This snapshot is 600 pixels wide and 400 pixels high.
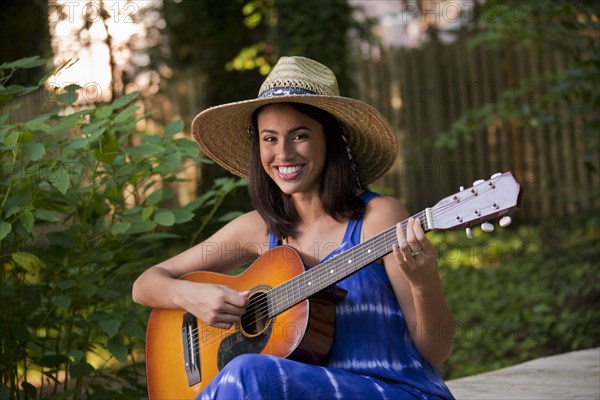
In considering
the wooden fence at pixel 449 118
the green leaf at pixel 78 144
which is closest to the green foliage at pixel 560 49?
the wooden fence at pixel 449 118

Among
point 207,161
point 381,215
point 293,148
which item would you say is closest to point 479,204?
point 381,215

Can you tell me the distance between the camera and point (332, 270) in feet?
7.78

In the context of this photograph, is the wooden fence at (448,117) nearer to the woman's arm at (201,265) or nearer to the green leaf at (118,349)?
the green leaf at (118,349)

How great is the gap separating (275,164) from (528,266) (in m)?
5.15

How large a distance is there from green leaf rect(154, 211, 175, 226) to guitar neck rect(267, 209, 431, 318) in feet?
2.06

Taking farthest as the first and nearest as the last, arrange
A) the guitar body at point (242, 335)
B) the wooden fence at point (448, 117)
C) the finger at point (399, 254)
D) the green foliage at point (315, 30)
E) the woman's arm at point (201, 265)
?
the wooden fence at point (448, 117) → the green foliage at point (315, 30) → the woman's arm at point (201, 265) → the guitar body at point (242, 335) → the finger at point (399, 254)

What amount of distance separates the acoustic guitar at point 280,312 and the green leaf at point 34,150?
2.01 ft

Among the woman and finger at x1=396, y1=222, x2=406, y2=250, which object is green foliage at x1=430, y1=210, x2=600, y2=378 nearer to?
the woman

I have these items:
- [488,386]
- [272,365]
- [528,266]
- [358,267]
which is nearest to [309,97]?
[358,267]

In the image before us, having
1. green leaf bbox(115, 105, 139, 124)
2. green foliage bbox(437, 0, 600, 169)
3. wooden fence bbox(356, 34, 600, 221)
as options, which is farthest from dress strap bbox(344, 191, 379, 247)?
wooden fence bbox(356, 34, 600, 221)

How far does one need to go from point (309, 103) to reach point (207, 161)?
0.68m

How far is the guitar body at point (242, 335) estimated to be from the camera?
239 centimetres

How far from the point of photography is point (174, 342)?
2.85 m

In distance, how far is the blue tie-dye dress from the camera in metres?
2.15
